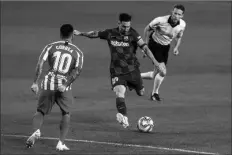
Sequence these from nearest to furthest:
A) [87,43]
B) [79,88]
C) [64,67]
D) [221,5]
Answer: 1. [64,67]
2. [79,88]
3. [87,43]
4. [221,5]

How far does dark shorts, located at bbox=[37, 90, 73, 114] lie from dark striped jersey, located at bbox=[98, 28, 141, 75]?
244 cm

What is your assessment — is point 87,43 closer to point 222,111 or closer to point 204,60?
point 204,60

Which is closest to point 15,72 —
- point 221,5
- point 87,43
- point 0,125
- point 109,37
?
point 87,43

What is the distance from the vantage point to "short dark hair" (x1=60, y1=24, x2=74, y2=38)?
14.1 meters

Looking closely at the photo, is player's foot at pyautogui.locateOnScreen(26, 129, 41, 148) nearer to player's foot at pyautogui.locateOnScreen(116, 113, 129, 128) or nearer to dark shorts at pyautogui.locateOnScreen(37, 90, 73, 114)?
dark shorts at pyautogui.locateOnScreen(37, 90, 73, 114)

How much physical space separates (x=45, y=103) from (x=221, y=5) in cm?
2551

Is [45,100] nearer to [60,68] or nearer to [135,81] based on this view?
[60,68]

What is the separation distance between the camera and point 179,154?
15352 millimetres

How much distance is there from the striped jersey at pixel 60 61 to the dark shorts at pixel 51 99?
0.13 metres

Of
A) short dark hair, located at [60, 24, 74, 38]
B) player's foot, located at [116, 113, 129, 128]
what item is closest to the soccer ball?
player's foot, located at [116, 113, 129, 128]

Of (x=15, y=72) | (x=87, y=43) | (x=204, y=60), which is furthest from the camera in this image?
(x=87, y=43)

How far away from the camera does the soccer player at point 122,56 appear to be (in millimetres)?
16297

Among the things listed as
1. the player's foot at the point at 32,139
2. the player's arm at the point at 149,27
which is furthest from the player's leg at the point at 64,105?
the player's arm at the point at 149,27

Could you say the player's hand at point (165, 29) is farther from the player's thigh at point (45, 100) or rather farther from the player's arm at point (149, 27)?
the player's thigh at point (45, 100)
